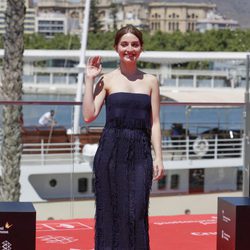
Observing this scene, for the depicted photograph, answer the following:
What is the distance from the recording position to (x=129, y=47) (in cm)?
492

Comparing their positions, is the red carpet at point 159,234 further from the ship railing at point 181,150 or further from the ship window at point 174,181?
the ship window at point 174,181

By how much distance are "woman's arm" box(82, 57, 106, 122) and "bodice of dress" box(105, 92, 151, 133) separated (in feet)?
0.23

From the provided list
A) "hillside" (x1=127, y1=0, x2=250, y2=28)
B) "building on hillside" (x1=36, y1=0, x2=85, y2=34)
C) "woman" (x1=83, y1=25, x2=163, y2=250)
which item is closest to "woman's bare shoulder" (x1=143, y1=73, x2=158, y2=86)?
"woman" (x1=83, y1=25, x2=163, y2=250)

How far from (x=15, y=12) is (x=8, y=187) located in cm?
289

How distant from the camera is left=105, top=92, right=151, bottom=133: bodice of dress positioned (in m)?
4.89

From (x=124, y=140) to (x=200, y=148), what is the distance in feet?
51.2

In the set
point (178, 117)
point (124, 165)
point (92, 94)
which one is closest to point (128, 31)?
point (92, 94)

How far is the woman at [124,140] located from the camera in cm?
490

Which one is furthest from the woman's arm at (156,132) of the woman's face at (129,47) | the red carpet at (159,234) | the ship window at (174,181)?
the ship window at (174,181)

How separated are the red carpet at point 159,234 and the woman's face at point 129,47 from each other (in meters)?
2.40

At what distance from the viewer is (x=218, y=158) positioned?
21.5 meters

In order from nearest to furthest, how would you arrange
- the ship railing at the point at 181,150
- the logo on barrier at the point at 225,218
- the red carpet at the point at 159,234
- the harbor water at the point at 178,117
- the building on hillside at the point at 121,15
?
the logo on barrier at the point at 225,218
the red carpet at the point at 159,234
the harbor water at the point at 178,117
the ship railing at the point at 181,150
the building on hillside at the point at 121,15

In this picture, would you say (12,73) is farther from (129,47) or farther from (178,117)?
(178,117)

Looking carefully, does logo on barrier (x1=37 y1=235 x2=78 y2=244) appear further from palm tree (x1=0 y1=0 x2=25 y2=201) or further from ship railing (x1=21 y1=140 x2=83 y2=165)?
ship railing (x1=21 y1=140 x2=83 y2=165)
